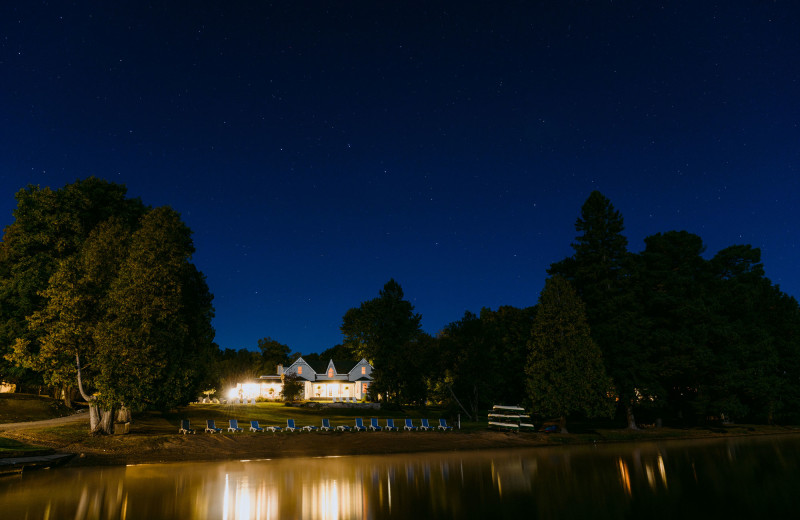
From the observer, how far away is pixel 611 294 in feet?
136

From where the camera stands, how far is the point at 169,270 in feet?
93.9

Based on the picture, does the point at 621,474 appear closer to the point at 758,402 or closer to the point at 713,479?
the point at 713,479

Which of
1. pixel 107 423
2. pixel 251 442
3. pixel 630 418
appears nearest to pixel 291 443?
pixel 251 442

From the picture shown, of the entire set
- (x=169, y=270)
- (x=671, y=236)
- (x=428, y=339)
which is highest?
(x=671, y=236)

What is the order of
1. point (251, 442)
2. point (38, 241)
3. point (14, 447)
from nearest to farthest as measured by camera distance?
point (14, 447) < point (251, 442) < point (38, 241)

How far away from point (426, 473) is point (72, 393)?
38220 mm

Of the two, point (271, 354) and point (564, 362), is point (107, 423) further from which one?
point (271, 354)

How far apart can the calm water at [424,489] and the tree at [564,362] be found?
9.36m

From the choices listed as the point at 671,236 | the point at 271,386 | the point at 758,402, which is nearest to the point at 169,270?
the point at 671,236

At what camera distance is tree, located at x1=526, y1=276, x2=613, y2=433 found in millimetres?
35094

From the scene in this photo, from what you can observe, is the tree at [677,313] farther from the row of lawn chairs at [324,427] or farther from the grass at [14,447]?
the grass at [14,447]

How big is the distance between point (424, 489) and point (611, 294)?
3058cm

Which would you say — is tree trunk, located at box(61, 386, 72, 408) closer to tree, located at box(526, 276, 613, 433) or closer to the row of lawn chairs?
the row of lawn chairs

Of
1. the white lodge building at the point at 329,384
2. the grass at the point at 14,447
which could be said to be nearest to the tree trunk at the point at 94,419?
the grass at the point at 14,447
